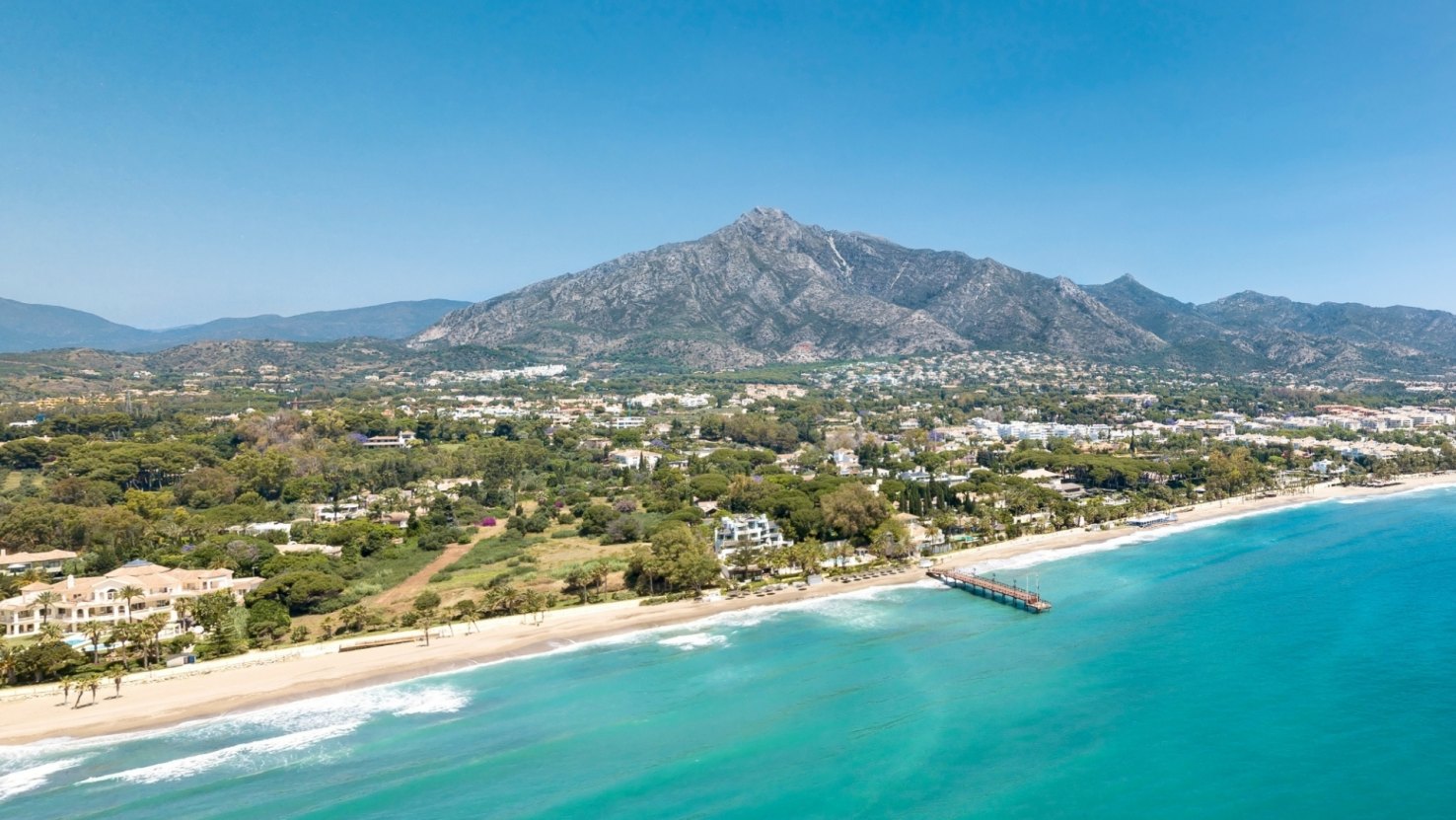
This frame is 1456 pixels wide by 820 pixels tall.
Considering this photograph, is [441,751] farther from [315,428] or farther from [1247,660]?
[315,428]

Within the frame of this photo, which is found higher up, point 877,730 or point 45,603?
point 45,603

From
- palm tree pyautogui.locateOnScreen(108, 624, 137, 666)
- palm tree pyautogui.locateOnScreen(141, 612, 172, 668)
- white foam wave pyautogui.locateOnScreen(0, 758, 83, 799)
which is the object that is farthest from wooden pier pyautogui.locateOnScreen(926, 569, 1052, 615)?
palm tree pyautogui.locateOnScreen(108, 624, 137, 666)

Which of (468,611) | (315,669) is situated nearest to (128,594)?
(315,669)

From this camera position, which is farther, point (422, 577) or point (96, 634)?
point (422, 577)

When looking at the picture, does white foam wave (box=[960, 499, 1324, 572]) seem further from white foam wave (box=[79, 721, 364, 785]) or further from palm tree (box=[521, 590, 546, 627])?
white foam wave (box=[79, 721, 364, 785])

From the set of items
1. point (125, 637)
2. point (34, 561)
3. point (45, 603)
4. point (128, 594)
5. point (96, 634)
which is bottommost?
point (125, 637)

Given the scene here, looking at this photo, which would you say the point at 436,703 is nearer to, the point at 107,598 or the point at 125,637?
the point at 125,637

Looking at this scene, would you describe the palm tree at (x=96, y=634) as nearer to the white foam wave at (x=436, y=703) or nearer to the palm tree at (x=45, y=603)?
the palm tree at (x=45, y=603)

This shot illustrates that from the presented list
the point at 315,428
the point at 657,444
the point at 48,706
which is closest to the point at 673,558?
the point at 48,706

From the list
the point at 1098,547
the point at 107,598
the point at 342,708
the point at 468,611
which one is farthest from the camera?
the point at 1098,547
